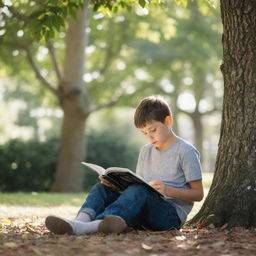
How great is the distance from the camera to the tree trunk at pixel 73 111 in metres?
13.2

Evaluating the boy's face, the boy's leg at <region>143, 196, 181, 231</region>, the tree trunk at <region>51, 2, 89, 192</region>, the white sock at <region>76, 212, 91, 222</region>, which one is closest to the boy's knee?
the boy's leg at <region>143, 196, 181, 231</region>

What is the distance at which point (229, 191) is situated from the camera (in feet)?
15.2

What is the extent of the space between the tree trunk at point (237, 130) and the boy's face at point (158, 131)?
57 centimetres

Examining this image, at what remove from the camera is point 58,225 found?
4.09 meters

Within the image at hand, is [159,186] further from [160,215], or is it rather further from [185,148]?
[185,148]

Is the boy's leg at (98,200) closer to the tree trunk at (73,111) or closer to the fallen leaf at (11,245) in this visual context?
the fallen leaf at (11,245)

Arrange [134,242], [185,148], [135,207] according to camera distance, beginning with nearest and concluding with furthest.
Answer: [134,242] < [135,207] < [185,148]

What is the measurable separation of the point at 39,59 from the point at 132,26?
10.1ft

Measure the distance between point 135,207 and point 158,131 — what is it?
2.49ft

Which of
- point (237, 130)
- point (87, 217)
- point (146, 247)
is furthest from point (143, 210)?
point (237, 130)

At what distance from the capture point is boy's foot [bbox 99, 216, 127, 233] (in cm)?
406

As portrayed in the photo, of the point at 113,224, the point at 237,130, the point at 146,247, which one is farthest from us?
the point at 237,130

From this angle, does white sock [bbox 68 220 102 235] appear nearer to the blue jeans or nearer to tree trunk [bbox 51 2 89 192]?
the blue jeans

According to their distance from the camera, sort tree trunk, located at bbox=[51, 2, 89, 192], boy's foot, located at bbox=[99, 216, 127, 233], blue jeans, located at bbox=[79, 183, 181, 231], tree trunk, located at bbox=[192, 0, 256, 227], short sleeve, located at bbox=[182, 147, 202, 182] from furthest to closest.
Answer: tree trunk, located at bbox=[51, 2, 89, 192] → tree trunk, located at bbox=[192, 0, 256, 227] → short sleeve, located at bbox=[182, 147, 202, 182] → blue jeans, located at bbox=[79, 183, 181, 231] → boy's foot, located at bbox=[99, 216, 127, 233]
